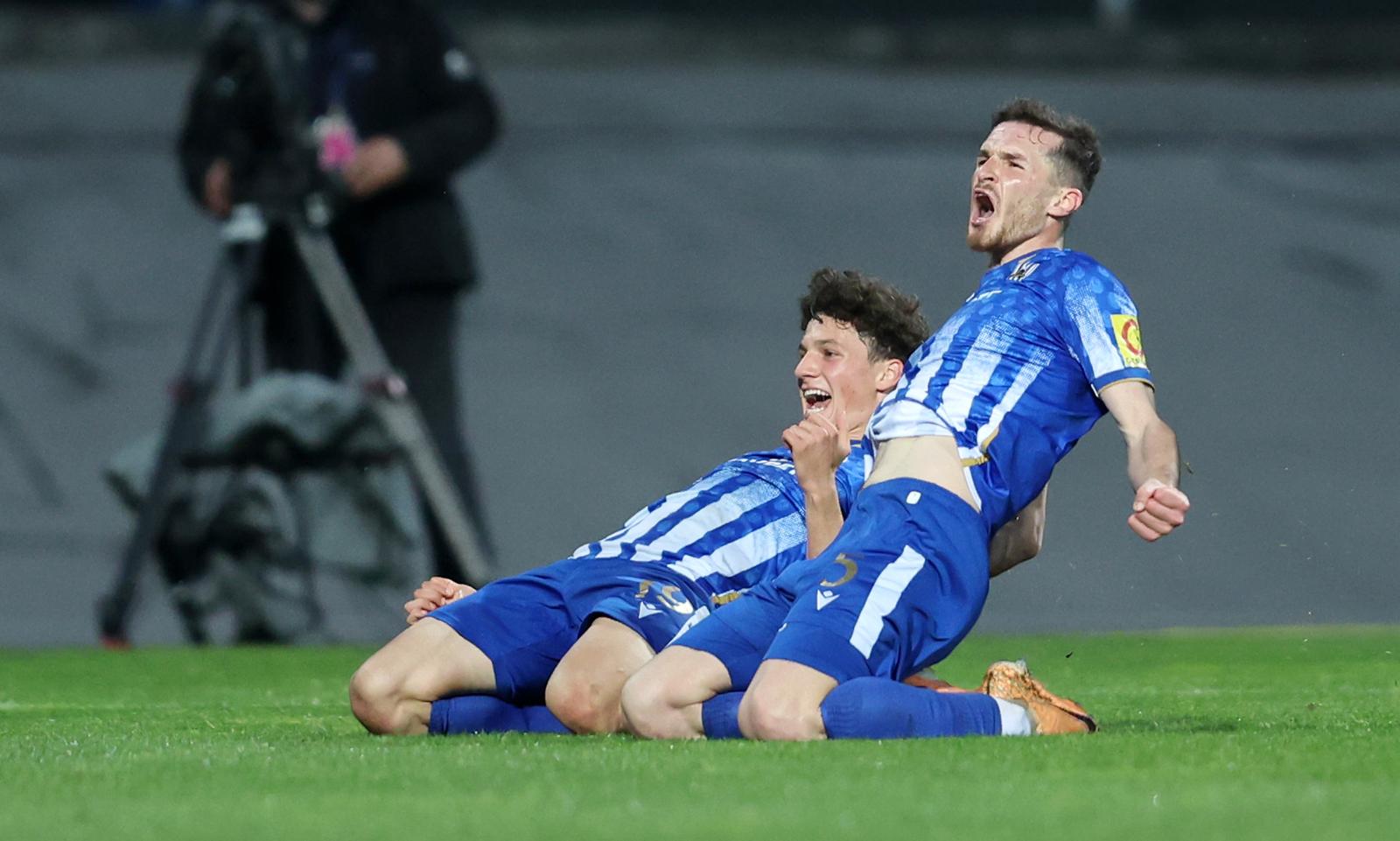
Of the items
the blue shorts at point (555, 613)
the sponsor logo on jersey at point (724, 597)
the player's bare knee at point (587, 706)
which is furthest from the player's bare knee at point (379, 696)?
the sponsor logo on jersey at point (724, 597)

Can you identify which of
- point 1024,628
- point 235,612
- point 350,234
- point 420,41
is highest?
point 420,41

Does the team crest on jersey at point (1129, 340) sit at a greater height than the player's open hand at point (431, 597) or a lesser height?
greater

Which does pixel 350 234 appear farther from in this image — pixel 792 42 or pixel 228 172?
pixel 792 42

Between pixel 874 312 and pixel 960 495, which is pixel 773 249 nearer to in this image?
pixel 874 312

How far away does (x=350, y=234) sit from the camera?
29.1ft

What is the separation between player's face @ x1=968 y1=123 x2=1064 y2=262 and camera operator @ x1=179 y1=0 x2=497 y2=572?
4552 millimetres

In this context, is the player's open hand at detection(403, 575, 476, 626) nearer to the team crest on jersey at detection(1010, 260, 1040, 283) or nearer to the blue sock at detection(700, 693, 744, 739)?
the blue sock at detection(700, 693, 744, 739)

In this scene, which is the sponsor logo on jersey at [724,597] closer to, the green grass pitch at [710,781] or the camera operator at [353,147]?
the green grass pitch at [710,781]

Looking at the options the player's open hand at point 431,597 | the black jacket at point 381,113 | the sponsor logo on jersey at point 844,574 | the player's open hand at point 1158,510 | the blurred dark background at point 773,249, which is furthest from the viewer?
the blurred dark background at point 773,249

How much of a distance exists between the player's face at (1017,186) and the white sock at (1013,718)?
91cm

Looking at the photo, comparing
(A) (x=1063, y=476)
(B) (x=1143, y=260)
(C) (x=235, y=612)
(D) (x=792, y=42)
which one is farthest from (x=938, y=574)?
(D) (x=792, y=42)

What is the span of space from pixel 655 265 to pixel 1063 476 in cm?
246

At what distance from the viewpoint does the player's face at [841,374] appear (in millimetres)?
4750

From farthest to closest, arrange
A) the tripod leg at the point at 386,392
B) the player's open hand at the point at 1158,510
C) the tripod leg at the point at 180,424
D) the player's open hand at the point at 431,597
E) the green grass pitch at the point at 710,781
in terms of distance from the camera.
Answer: the tripod leg at the point at 386,392 < the tripod leg at the point at 180,424 < the player's open hand at the point at 431,597 < the player's open hand at the point at 1158,510 < the green grass pitch at the point at 710,781
